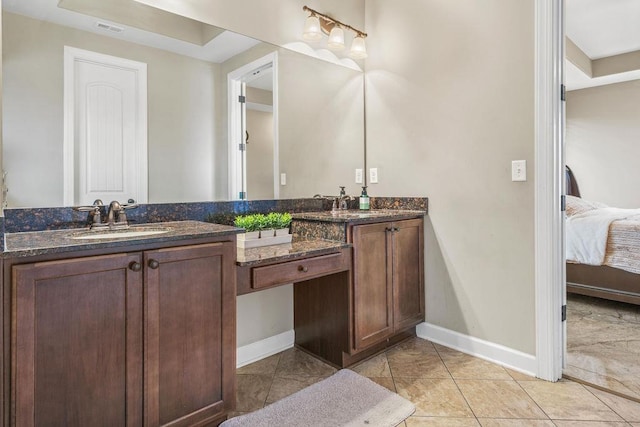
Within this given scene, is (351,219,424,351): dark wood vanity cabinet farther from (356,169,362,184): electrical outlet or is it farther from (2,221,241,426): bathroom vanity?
(2,221,241,426): bathroom vanity

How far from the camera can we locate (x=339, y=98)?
2.73 meters

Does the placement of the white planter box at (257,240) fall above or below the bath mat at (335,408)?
above

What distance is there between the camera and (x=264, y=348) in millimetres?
2307

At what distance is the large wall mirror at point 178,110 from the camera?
1.51m

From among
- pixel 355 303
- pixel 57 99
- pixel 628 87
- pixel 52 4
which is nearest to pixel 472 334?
pixel 355 303

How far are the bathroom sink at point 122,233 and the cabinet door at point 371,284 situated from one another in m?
1.03

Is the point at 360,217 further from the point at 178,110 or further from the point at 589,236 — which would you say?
the point at 589,236

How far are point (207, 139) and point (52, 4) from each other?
85cm

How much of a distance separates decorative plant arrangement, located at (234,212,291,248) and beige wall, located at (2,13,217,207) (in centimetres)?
38

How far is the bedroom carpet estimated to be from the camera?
6.48ft

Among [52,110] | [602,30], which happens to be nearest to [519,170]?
[52,110]

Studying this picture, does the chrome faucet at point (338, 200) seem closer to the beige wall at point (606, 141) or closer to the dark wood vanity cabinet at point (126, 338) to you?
the dark wood vanity cabinet at point (126, 338)

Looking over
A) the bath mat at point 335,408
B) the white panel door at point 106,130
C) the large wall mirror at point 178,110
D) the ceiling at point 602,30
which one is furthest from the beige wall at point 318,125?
the ceiling at point 602,30

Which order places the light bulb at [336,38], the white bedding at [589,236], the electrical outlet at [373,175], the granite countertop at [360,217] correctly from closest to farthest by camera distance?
the granite countertop at [360,217], the light bulb at [336,38], the electrical outlet at [373,175], the white bedding at [589,236]
